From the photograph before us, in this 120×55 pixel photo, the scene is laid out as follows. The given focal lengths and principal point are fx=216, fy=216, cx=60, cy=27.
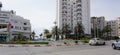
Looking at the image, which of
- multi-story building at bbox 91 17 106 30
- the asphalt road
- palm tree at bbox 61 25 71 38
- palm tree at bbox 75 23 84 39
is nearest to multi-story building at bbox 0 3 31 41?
palm tree at bbox 61 25 71 38

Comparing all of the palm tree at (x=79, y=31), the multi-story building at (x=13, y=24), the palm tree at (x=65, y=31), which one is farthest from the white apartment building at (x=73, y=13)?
the multi-story building at (x=13, y=24)

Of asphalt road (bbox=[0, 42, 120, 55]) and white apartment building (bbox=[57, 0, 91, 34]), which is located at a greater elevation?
white apartment building (bbox=[57, 0, 91, 34])

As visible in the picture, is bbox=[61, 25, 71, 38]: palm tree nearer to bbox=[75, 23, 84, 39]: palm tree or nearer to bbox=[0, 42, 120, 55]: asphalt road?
bbox=[75, 23, 84, 39]: palm tree

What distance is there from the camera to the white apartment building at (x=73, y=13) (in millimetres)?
107938

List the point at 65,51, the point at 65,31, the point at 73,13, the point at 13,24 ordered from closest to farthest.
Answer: the point at 65,51, the point at 13,24, the point at 65,31, the point at 73,13

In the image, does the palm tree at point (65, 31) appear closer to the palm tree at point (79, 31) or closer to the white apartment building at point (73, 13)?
the palm tree at point (79, 31)

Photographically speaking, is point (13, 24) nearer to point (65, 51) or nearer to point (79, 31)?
point (79, 31)

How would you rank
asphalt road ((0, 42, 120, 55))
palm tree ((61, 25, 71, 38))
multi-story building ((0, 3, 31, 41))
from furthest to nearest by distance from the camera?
palm tree ((61, 25, 71, 38)) → multi-story building ((0, 3, 31, 41)) → asphalt road ((0, 42, 120, 55))

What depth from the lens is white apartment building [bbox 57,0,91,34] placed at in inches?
4250

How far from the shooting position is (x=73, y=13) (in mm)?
112750

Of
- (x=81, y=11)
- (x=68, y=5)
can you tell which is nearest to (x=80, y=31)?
(x=81, y=11)

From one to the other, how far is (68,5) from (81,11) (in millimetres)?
11676

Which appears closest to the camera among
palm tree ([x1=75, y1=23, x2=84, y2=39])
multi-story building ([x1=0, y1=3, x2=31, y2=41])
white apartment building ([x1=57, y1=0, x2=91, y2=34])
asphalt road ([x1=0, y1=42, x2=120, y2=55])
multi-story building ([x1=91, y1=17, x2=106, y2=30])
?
asphalt road ([x1=0, y1=42, x2=120, y2=55])

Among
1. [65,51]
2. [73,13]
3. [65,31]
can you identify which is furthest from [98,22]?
[65,51]
